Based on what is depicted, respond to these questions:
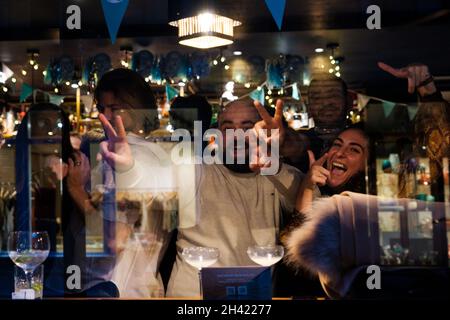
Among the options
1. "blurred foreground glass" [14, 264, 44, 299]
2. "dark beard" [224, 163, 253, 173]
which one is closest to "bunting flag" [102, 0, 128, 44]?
"dark beard" [224, 163, 253, 173]

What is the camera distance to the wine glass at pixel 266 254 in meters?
3.09

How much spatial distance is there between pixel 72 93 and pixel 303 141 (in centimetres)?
125

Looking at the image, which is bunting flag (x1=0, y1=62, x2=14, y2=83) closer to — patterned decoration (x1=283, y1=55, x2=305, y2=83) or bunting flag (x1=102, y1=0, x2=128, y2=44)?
bunting flag (x1=102, y1=0, x2=128, y2=44)

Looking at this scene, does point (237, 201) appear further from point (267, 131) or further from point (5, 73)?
point (5, 73)

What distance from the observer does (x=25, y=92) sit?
3578 mm

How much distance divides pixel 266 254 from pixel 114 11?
4.64 feet

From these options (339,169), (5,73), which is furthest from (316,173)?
(5,73)

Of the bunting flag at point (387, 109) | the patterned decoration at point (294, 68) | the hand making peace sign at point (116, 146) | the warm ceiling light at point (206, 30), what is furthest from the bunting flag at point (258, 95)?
the hand making peace sign at point (116, 146)

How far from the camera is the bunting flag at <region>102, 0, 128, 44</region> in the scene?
3.30 meters

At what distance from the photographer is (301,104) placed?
11.1 feet

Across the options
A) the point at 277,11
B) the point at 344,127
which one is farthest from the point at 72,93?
the point at 344,127

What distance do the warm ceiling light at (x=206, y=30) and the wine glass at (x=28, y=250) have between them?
1201 millimetres

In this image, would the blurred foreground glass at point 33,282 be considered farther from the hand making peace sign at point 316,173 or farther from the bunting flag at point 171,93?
the hand making peace sign at point 316,173
